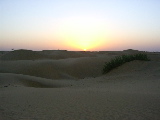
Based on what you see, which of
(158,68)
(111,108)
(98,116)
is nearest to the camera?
(98,116)

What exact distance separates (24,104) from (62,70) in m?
13.2

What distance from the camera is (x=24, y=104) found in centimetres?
544

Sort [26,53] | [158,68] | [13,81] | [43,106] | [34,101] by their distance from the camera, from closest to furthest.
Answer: [43,106], [34,101], [13,81], [158,68], [26,53]

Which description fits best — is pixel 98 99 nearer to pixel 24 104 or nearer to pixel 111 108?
pixel 111 108

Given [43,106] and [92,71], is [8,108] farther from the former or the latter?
[92,71]

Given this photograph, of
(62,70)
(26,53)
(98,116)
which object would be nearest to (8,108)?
(98,116)

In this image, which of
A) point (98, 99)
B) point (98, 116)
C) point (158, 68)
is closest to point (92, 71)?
point (158, 68)

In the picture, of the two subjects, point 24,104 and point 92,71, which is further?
point 92,71

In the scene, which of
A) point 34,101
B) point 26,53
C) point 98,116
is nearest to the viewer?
point 98,116

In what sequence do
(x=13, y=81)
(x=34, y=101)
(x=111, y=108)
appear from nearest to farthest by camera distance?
(x=111, y=108) < (x=34, y=101) < (x=13, y=81)

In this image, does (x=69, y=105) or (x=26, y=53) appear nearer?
(x=69, y=105)

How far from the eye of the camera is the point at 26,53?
31.7m

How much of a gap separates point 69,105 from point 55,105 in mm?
355

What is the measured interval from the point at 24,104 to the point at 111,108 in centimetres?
222
